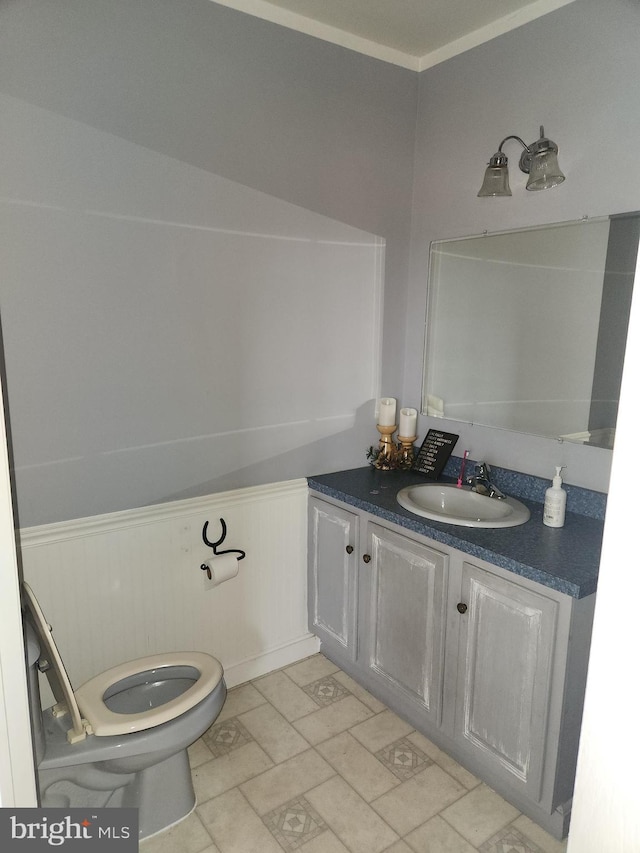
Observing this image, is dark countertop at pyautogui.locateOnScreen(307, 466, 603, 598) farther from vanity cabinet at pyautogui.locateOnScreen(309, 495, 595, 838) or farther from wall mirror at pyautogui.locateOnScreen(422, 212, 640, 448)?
wall mirror at pyautogui.locateOnScreen(422, 212, 640, 448)

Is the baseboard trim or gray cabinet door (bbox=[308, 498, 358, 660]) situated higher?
gray cabinet door (bbox=[308, 498, 358, 660])

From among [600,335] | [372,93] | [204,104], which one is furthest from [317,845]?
[372,93]

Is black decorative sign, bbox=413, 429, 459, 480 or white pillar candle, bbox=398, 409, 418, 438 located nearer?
black decorative sign, bbox=413, 429, 459, 480

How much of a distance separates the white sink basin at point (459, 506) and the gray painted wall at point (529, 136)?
20 centimetres

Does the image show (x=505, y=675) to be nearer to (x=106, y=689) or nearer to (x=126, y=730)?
(x=126, y=730)

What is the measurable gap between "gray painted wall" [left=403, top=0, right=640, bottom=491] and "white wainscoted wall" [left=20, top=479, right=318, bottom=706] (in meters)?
0.90

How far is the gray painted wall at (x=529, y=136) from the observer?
1.82 metres

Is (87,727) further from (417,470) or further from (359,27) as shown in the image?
(359,27)

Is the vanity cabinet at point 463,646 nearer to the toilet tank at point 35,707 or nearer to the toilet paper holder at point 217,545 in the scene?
the toilet paper holder at point 217,545

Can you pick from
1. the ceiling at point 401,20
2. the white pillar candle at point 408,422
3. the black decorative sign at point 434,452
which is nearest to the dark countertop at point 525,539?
the black decorative sign at point 434,452

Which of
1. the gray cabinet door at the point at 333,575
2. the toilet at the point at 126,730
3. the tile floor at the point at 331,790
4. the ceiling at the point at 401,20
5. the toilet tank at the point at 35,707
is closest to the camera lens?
the toilet tank at the point at 35,707

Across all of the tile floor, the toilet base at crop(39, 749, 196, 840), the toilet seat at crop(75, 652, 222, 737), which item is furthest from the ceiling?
the tile floor

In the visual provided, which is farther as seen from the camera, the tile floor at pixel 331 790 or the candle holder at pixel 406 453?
the candle holder at pixel 406 453

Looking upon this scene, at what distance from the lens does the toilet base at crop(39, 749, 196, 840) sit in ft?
5.20
